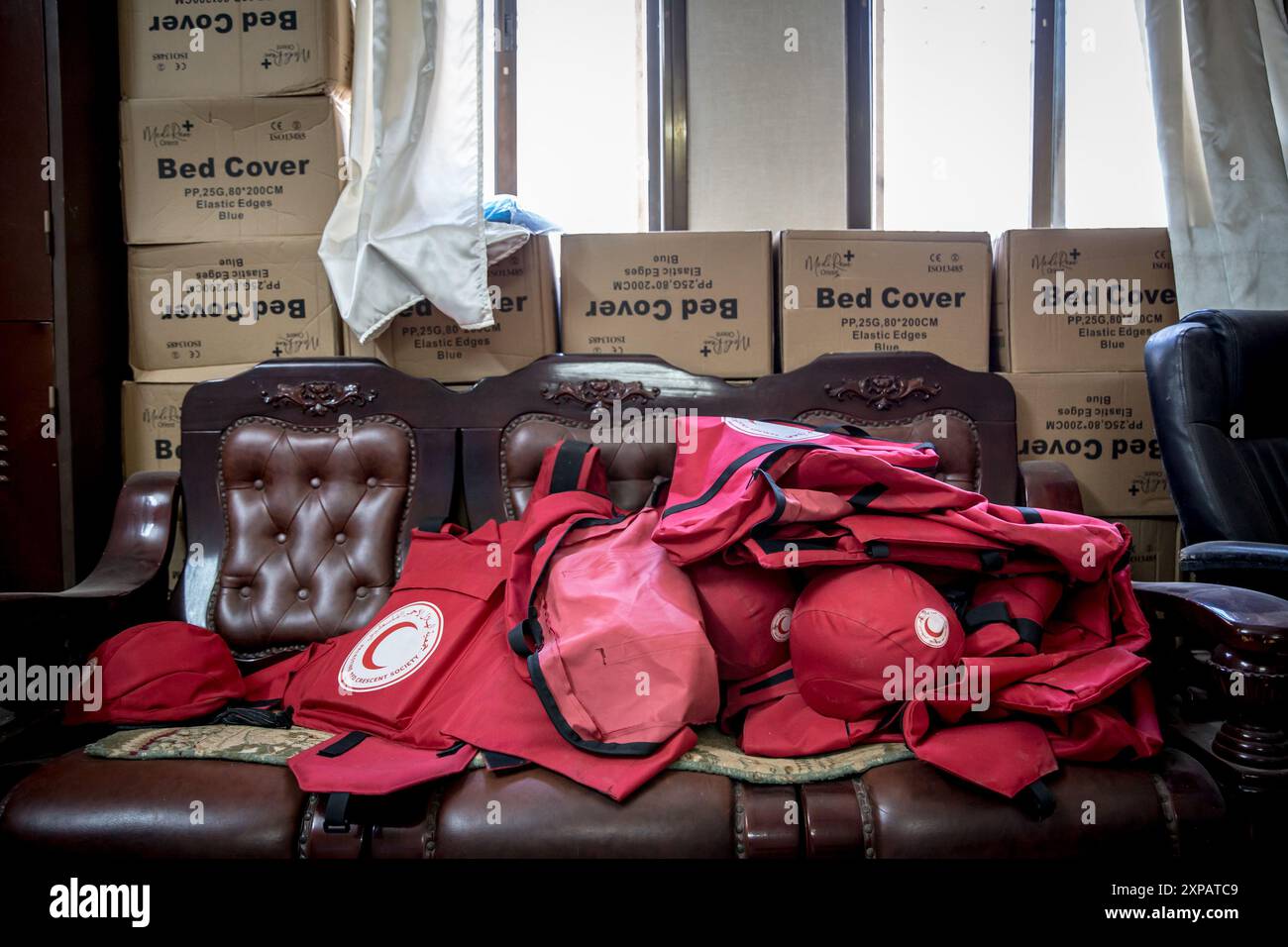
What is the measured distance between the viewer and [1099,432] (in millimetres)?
1744

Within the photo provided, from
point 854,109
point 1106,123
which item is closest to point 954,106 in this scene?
point 854,109

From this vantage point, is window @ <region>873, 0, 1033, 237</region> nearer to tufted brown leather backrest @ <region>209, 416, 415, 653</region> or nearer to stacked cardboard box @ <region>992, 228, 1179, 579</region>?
stacked cardboard box @ <region>992, 228, 1179, 579</region>

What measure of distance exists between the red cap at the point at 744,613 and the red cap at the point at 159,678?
0.90 metres

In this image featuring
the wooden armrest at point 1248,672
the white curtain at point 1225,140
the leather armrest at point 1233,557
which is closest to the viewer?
the wooden armrest at point 1248,672

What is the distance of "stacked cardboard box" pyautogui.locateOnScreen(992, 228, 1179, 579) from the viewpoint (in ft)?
5.73

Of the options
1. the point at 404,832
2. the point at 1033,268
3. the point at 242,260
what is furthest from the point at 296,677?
the point at 1033,268

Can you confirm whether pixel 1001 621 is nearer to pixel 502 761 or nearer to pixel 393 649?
pixel 502 761

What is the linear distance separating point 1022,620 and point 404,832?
3.09 ft

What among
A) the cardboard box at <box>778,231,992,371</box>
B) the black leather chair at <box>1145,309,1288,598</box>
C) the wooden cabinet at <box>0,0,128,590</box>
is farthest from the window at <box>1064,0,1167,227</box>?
the wooden cabinet at <box>0,0,128,590</box>

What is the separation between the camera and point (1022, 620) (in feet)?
3.62

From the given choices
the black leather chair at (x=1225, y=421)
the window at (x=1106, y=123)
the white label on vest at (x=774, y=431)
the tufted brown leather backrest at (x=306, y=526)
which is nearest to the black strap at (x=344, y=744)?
the tufted brown leather backrest at (x=306, y=526)

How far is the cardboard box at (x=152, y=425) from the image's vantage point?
180 cm

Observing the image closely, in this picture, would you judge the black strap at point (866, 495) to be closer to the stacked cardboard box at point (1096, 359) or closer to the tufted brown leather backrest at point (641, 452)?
the tufted brown leather backrest at point (641, 452)

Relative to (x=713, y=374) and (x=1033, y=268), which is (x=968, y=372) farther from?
(x=713, y=374)
